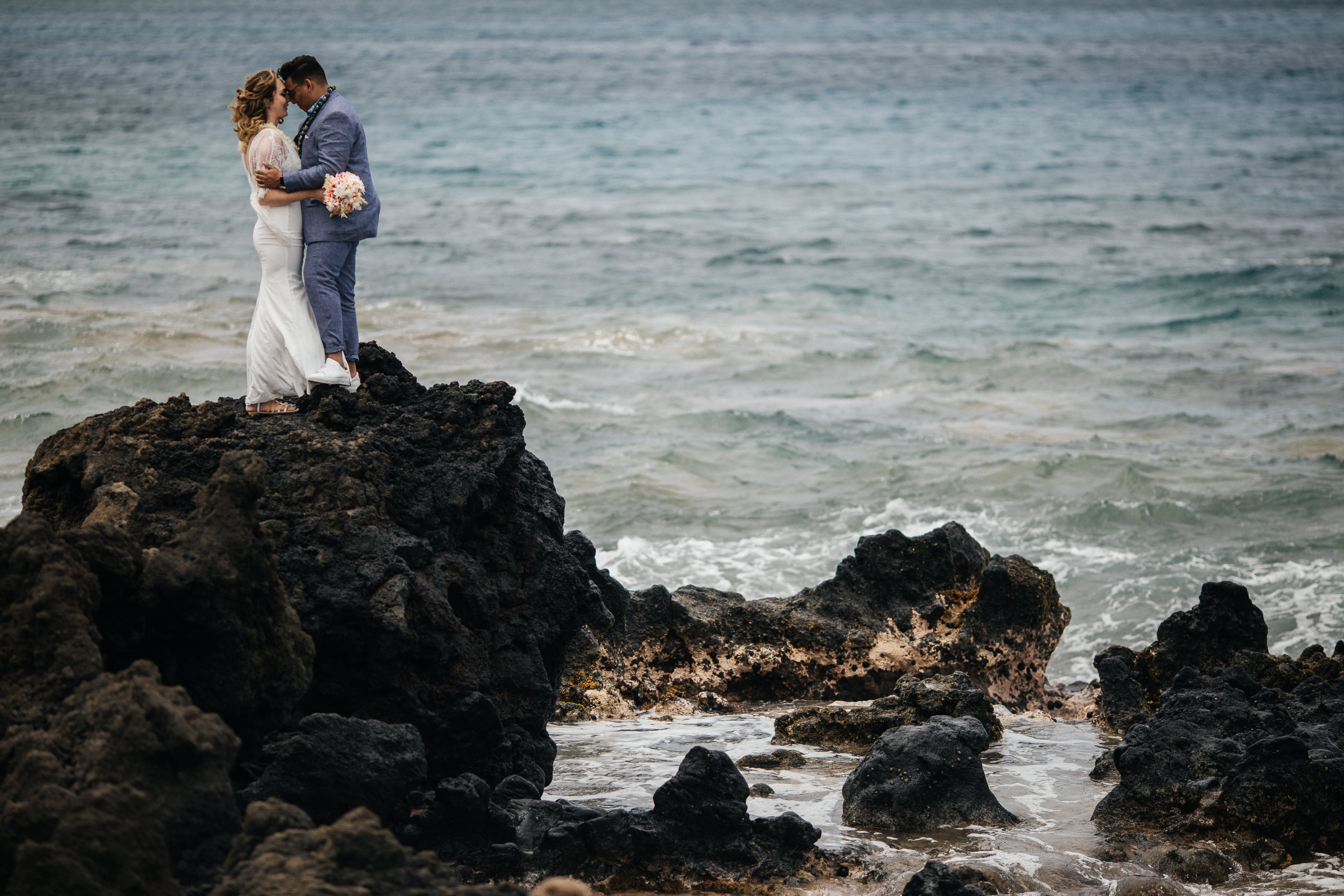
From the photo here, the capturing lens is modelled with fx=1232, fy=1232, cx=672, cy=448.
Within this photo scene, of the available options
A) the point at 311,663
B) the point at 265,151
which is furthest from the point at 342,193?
the point at 311,663

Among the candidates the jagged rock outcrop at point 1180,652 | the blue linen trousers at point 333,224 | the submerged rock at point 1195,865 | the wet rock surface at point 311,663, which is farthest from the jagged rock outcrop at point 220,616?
the jagged rock outcrop at point 1180,652

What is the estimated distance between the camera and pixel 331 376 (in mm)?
5746

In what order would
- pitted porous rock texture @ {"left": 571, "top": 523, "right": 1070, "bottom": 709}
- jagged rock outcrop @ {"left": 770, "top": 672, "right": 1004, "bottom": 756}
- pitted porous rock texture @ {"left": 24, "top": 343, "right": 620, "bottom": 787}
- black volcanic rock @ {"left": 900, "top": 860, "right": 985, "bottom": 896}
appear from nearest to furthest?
1. black volcanic rock @ {"left": 900, "top": 860, "right": 985, "bottom": 896}
2. pitted porous rock texture @ {"left": 24, "top": 343, "right": 620, "bottom": 787}
3. jagged rock outcrop @ {"left": 770, "top": 672, "right": 1004, "bottom": 756}
4. pitted porous rock texture @ {"left": 571, "top": 523, "right": 1070, "bottom": 709}

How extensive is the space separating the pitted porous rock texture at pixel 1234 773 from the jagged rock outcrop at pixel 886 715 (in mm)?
870

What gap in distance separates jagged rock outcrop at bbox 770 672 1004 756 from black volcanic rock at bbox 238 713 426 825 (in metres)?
2.71

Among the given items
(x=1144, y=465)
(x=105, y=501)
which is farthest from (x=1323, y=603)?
(x=105, y=501)

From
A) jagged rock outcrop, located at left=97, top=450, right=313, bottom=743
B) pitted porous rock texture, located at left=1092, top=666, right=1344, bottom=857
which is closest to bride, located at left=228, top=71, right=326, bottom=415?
jagged rock outcrop, located at left=97, top=450, right=313, bottom=743

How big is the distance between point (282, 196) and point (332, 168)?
274 millimetres

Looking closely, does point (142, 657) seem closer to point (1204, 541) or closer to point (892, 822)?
point (892, 822)

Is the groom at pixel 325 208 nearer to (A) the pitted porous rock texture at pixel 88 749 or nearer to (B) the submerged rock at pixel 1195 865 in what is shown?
(A) the pitted porous rock texture at pixel 88 749

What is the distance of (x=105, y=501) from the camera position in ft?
15.1

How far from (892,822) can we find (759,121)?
50004 mm

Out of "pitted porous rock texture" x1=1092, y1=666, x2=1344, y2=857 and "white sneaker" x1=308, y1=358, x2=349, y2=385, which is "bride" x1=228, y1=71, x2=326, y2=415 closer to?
"white sneaker" x1=308, y1=358, x2=349, y2=385

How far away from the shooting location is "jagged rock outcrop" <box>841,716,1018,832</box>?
5195mm
